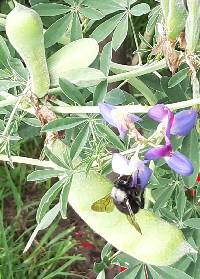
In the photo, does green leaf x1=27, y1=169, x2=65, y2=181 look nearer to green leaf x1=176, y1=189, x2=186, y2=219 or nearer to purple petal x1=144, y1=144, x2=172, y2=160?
purple petal x1=144, y1=144, x2=172, y2=160

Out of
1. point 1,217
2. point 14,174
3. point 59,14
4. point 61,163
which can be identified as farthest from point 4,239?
point 61,163

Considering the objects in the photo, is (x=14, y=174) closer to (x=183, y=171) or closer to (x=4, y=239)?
(x=4, y=239)

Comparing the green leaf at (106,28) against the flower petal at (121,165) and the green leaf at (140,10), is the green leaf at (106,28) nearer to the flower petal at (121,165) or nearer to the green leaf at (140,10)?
the green leaf at (140,10)

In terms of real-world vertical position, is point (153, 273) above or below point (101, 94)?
below

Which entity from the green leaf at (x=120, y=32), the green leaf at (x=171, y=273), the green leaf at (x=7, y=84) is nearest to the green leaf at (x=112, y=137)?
the green leaf at (x=7, y=84)

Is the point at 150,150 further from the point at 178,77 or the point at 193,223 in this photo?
the point at 193,223
